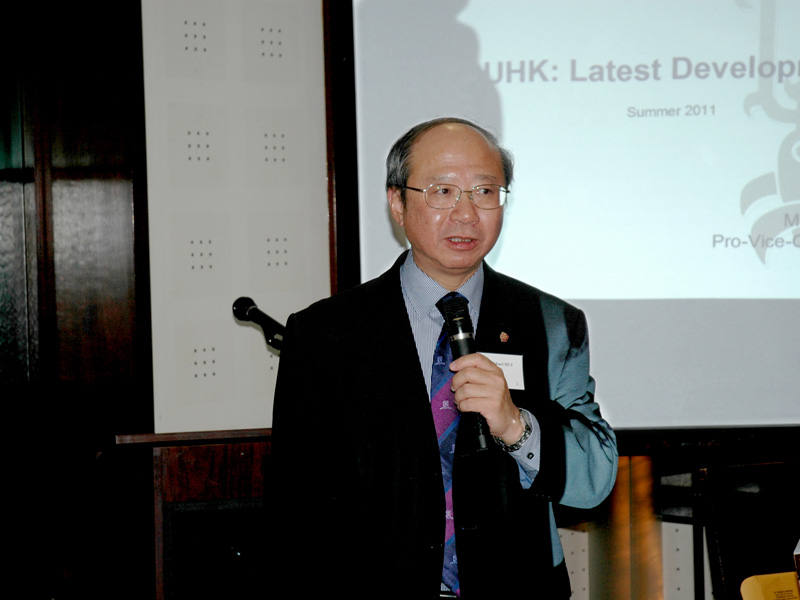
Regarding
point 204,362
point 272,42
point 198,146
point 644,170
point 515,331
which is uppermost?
point 272,42

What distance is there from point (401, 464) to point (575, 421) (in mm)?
362

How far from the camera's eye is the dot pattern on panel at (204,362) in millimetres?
2924

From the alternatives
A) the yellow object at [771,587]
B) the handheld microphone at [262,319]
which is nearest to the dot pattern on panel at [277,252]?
the handheld microphone at [262,319]

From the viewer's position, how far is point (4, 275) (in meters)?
Answer: 3.11

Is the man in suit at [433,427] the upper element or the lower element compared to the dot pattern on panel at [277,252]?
lower

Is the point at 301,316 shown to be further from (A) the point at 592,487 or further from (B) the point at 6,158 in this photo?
(B) the point at 6,158

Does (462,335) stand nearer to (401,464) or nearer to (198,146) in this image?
(401,464)

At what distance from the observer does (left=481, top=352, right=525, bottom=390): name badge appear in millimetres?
1508

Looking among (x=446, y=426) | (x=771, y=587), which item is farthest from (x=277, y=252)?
(x=771, y=587)

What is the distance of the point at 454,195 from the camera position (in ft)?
5.13

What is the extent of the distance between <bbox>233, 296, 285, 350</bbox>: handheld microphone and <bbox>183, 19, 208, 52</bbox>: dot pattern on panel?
4.27ft

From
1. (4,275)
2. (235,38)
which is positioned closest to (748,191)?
(235,38)

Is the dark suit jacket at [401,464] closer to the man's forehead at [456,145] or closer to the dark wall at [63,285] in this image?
the man's forehead at [456,145]

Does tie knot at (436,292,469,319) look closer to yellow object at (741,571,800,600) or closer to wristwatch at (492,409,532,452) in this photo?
wristwatch at (492,409,532,452)
